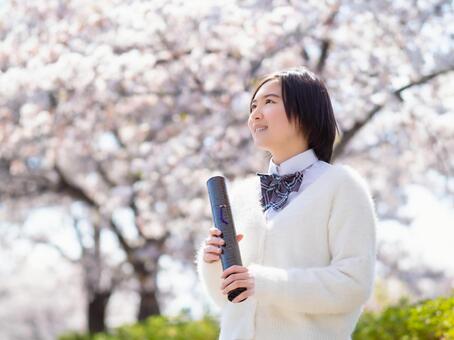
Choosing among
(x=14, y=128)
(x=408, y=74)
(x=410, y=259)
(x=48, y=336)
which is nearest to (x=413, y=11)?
(x=408, y=74)

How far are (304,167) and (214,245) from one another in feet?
1.28

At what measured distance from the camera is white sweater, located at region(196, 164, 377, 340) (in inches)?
84.3

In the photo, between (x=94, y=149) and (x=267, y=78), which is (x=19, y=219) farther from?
(x=267, y=78)

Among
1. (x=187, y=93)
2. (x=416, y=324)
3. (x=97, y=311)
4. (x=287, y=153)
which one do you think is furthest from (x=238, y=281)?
(x=97, y=311)

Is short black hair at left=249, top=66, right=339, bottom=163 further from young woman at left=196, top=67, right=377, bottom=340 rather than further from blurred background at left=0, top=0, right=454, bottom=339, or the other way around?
blurred background at left=0, top=0, right=454, bottom=339

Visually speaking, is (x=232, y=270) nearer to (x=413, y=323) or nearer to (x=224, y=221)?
(x=224, y=221)

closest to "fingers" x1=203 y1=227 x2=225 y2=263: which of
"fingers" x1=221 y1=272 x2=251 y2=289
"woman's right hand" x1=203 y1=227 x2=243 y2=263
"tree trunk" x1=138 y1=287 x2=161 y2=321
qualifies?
"woman's right hand" x1=203 y1=227 x2=243 y2=263

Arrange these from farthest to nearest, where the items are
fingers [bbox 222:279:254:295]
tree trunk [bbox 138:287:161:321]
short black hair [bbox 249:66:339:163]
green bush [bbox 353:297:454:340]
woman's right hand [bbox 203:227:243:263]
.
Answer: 1. tree trunk [bbox 138:287:161:321]
2. green bush [bbox 353:297:454:340]
3. short black hair [bbox 249:66:339:163]
4. woman's right hand [bbox 203:227:243:263]
5. fingers [bbox 222:279:254:295]

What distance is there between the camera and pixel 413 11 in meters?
6.91

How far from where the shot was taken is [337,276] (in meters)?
2.13

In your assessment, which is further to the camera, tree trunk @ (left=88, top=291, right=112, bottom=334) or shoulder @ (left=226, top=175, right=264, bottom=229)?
tree trunk @ (left=88, top=291, right=112, bottom=334)

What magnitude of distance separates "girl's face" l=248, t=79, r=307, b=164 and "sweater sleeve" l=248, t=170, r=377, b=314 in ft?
0.93

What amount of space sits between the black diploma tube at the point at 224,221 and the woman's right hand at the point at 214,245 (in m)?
0.01

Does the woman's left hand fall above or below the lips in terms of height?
below
